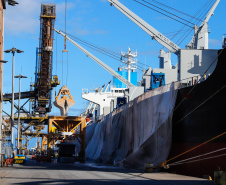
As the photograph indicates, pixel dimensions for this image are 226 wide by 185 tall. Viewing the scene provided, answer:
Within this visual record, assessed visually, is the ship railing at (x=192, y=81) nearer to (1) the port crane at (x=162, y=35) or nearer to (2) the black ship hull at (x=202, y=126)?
(2) the black ship hull at (x=202, y=126)

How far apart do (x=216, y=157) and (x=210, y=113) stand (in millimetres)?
2964

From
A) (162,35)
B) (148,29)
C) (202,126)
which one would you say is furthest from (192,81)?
(148,29)

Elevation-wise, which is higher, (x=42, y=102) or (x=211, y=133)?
(x=42, y=102)

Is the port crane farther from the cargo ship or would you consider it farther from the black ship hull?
the black ship hull

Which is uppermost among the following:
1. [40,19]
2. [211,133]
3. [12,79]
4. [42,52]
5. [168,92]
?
[40,19]

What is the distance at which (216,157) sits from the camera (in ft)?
76.6

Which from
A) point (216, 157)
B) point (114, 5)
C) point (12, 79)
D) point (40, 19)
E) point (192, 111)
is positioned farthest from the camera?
point (40, 19)

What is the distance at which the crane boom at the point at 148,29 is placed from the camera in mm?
47406

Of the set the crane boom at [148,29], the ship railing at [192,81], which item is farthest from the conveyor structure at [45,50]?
the ship railing at [192,81]

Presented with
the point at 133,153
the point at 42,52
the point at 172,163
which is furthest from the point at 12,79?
the point at 172,163

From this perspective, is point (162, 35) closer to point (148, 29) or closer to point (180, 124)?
point (148, 29)

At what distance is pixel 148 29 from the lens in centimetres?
4791

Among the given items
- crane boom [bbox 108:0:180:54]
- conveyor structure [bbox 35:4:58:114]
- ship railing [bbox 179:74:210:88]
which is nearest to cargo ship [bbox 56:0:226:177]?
ship railing [bbox 179:74:210:88]

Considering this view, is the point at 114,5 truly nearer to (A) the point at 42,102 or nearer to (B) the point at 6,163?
(B) the point at 6,163
